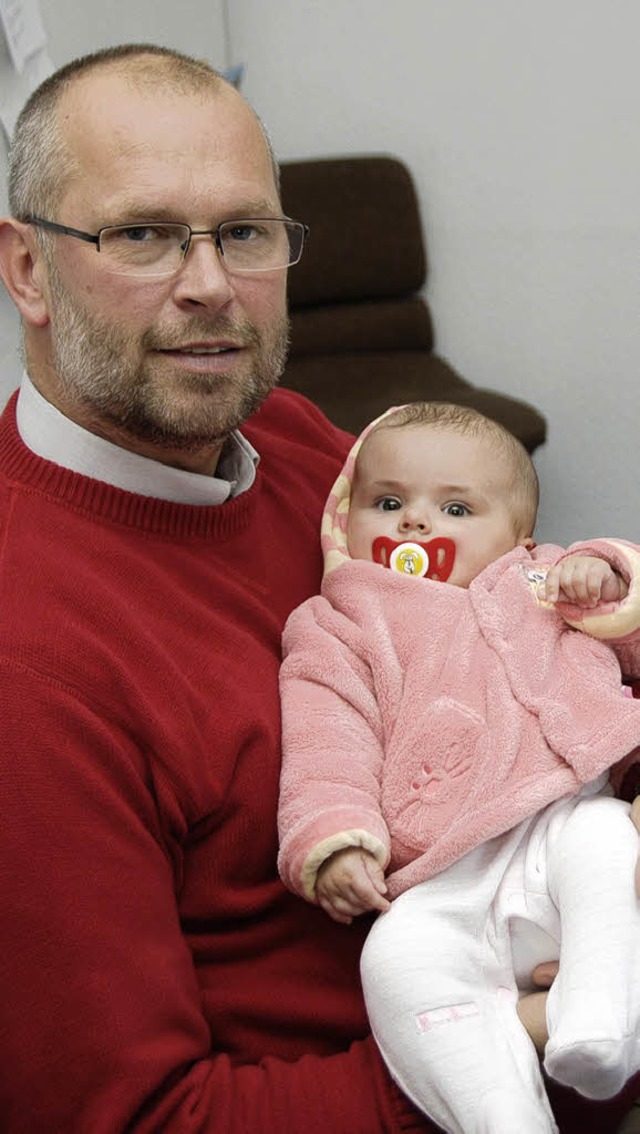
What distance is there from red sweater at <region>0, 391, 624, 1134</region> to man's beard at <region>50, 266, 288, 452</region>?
0.27 ft

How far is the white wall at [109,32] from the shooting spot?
2332 mm

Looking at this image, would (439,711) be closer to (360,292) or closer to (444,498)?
(444,498)

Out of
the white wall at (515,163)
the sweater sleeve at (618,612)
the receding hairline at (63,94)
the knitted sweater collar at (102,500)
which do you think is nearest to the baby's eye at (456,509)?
the sweater sleeve at (618,612)

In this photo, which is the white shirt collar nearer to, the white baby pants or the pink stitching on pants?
the white baby pants

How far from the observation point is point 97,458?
1232mm

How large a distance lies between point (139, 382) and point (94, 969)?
570 millimetres

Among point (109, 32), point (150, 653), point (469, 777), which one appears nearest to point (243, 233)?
point (150, 653)

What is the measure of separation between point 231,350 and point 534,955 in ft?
2.25

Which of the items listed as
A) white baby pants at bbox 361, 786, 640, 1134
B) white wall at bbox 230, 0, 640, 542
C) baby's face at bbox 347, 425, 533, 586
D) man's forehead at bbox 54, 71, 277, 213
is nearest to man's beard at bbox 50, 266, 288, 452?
man's forehead at bbox 54, 71, 277, 213

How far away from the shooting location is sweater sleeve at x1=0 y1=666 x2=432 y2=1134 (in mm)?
1015

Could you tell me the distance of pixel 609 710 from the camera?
120 centimetres

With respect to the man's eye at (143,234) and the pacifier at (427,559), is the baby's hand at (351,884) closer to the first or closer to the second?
the pacifier at (427,559)

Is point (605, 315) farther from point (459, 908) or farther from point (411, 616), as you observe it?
point (459, 908)

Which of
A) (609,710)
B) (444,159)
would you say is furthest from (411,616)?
(444,159)
